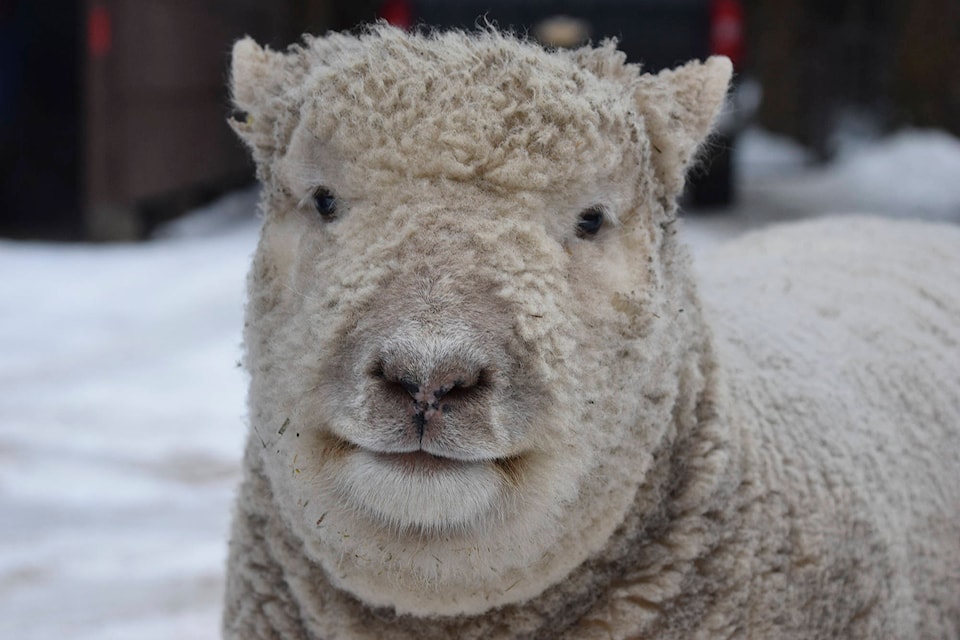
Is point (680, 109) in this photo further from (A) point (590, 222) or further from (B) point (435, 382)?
(B) point (435, 382)

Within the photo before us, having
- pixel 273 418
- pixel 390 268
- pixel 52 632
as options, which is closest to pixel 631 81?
pixel 390 268

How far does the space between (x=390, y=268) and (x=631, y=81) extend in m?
0.72

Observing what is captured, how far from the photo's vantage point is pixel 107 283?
28.4 feet

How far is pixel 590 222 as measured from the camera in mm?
2271

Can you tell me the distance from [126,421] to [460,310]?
4.49m

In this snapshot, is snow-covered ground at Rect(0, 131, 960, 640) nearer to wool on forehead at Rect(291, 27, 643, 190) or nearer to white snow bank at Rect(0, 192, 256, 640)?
white snow bank at Rect(0, 192, 256, 640)

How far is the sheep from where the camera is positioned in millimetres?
1996

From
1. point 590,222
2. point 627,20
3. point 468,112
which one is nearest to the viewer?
point 468,112

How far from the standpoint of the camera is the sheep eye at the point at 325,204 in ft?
7.43

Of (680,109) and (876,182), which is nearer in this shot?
(680,109)

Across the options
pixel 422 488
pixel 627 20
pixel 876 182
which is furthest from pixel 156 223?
A: pixel 422 488

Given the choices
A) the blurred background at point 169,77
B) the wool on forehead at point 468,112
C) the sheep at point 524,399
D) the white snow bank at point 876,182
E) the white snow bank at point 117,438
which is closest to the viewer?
the sheep at point 524,399

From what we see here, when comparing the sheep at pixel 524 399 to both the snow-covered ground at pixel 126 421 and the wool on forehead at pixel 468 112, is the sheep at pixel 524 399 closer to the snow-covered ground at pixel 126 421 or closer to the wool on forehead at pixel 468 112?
the wool on forehead at pixel 468 112

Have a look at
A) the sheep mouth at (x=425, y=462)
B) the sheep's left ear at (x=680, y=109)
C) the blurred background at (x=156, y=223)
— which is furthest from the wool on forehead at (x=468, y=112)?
the sheep mouth at (x=425, y=462)
